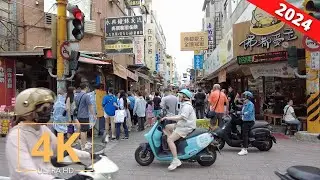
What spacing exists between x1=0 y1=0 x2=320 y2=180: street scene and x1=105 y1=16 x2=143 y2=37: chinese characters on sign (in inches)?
2.2

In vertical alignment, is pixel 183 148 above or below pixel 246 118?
below

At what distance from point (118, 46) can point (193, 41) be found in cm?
1492

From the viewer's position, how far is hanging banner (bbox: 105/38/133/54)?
20644 mm

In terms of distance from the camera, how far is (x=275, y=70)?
16891 mm

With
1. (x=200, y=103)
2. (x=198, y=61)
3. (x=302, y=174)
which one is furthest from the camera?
(x=198, y=61)

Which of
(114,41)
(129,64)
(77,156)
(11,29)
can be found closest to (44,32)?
(11,29)

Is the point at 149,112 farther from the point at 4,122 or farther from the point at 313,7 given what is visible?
the point at 313,7

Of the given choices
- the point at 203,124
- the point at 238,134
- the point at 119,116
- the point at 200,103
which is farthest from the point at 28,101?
the point at 200,103

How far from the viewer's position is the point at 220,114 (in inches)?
542

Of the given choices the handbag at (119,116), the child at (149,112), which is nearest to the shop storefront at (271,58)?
the child at (149,112)

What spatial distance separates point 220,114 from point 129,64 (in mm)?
19132

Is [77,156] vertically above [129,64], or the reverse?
[129,64]

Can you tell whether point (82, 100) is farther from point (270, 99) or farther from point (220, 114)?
point (270, 99)

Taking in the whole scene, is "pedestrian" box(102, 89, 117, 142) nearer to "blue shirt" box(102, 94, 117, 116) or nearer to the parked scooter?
"blue shirt" box(102, 94, 117, 116)
